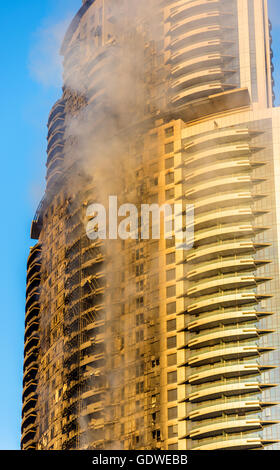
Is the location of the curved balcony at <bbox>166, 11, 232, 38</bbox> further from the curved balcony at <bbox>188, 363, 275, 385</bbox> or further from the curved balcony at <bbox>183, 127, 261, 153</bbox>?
the curved balcony at <bbox>188, 363, 275, 385</bbox>

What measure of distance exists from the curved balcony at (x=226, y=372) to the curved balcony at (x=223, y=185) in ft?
77.6

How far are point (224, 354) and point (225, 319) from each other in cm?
438

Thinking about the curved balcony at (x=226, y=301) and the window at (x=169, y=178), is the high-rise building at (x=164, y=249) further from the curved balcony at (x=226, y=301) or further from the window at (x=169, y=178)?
the curved balcony at (x=226, y=301)

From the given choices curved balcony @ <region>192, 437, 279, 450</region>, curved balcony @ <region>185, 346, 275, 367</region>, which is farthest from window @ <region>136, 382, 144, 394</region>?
curved balcony @ <region>192, 437, 279, 450</region>

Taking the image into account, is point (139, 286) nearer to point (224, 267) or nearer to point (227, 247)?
point (224, 267)

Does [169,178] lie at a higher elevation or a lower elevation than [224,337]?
higher

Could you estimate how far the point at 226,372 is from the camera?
13175 cm

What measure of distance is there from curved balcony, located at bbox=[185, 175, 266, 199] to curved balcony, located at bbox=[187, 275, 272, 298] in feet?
40.3

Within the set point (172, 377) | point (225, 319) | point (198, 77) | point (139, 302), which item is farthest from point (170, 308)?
point (198, 77)

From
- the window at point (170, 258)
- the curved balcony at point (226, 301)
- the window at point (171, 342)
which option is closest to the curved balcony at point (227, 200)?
the window at point (170, 258)

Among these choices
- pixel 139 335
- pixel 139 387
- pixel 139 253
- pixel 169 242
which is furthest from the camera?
pixel 139 253

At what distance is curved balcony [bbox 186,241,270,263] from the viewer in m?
136

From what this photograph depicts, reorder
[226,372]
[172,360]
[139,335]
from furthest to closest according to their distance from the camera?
[139,335] < [172,360] < [226,372]

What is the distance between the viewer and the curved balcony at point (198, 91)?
151250 millimetres
